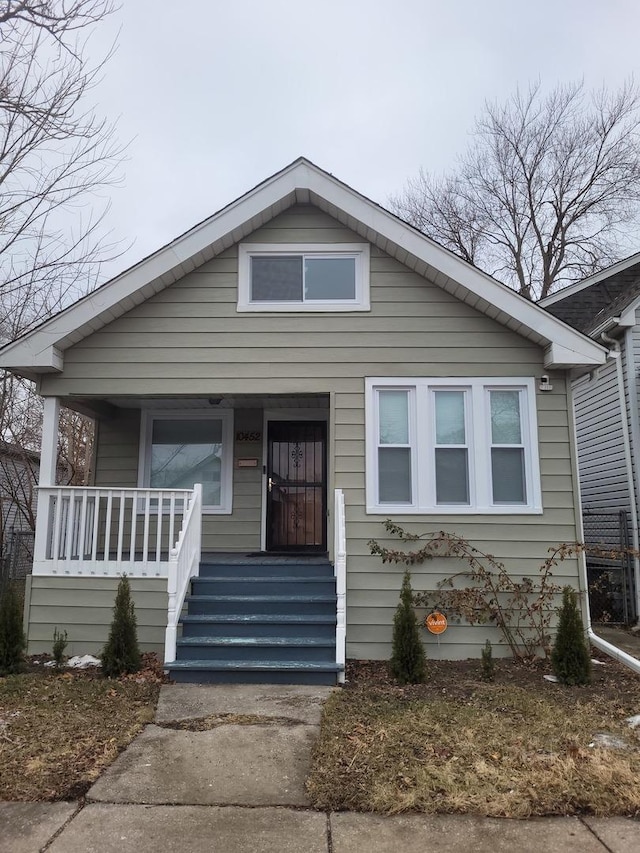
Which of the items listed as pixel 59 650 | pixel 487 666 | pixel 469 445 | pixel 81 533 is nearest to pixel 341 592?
pixel 487 666

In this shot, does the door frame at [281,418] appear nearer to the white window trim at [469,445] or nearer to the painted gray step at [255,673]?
the white window trim at [469,445]

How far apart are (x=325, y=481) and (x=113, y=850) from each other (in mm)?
6203

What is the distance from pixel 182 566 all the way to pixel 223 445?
2.63 metres

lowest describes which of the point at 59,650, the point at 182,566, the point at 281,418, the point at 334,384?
the point at 59,650

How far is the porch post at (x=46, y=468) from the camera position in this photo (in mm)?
6930

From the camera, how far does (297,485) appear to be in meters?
8.89

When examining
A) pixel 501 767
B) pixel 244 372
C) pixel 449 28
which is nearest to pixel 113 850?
pixel 501 767

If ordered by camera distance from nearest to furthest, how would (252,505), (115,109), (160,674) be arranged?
1. (160,674)
2. (115,109)
3. (252,505)

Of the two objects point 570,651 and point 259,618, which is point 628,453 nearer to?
point 570,651

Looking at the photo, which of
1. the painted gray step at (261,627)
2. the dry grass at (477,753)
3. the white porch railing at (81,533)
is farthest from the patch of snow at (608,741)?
the white porch railing at (81,533)

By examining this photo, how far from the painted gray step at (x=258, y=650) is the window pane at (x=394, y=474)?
1.82m

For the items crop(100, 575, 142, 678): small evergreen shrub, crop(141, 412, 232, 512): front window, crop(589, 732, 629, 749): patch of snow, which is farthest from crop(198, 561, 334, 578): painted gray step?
crop(589, 732, 629, 749): patch of snow

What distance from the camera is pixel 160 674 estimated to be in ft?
19.7

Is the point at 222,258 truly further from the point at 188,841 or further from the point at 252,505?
the point at 188,841
